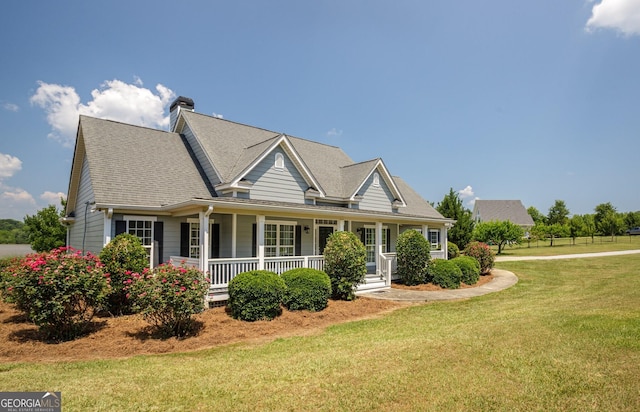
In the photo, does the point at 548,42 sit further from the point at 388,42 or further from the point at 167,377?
the point at 167,377

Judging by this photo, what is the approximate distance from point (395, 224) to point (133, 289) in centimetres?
1501

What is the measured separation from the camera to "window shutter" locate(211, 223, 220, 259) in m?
13.8

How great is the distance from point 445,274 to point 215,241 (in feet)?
33.5

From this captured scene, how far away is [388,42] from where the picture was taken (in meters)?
15.5

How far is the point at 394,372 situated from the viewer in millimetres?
5633

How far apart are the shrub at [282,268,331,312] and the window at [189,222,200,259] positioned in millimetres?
3780

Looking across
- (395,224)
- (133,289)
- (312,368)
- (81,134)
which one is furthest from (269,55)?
(312,368)

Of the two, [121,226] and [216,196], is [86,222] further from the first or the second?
[216,196]

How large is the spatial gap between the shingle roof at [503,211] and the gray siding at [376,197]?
57.1 metres

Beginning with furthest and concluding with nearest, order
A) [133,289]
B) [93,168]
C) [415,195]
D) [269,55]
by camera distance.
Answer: [415,195] < [269,55] < [93,168] < [133,289]

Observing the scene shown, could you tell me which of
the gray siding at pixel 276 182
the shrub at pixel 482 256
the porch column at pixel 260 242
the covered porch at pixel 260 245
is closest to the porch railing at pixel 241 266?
the covered porch at pixel 260 245

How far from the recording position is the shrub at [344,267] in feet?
42.2

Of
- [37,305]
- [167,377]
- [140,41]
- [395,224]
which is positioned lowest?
[167,377]

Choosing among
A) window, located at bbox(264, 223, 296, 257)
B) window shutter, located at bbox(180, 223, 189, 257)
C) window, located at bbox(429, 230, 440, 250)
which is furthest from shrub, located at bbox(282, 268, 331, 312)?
window, located at bbox(429, 230, 440, 250)
